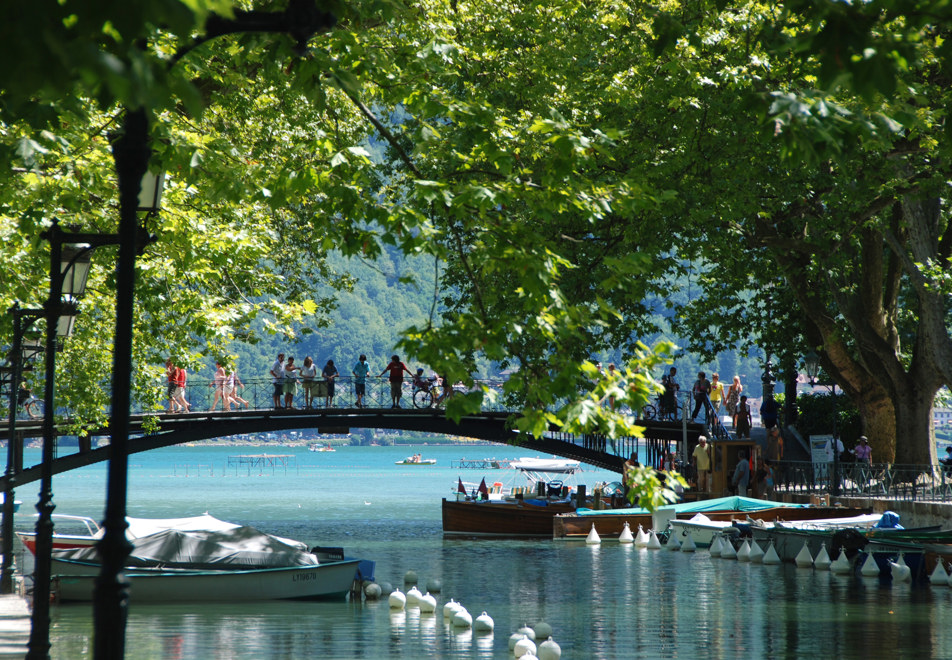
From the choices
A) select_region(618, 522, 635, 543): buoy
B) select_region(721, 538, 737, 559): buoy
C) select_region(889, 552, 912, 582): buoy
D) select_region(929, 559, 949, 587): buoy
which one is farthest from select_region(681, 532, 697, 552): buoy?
select_region(929, 559, 949, 587): buoy

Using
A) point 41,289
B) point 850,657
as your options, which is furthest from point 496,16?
point 850,657

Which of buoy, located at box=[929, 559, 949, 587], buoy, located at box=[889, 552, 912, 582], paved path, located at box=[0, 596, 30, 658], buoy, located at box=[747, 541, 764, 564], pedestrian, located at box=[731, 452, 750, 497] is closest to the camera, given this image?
paved path, located at box=[0, 596, 30, 658]

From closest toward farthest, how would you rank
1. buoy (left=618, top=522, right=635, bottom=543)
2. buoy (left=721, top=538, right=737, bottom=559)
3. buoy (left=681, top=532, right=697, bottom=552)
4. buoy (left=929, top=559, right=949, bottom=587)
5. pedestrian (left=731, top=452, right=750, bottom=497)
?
buoy (left=929, top=559, right=949, bottom=587) → buoy (left=721, top=538, right=737, bottom=559) → buoy (left=681, top=532, right=697, bottom=552) → buoy (left=618, top=522, right=635, bottom=543) → pedestrian (left=731, top=452, right=750, bottom=497)

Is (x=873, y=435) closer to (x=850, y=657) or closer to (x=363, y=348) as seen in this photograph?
(x=850, y=657)

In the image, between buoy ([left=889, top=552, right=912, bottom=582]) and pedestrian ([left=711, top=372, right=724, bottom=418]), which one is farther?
pedestrian ([left=711, top=372, right=724, bottom=418])

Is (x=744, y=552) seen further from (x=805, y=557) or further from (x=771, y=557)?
(x=805, y=557)

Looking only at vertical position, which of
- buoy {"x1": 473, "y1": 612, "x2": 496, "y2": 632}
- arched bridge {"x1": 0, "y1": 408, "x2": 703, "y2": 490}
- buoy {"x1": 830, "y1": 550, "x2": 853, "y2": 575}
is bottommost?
buoy {"x1": 473, "y1": 612, "x2": 496, "y2": 632}

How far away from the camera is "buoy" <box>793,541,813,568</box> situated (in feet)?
84.1

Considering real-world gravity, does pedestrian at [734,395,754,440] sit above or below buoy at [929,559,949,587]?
above

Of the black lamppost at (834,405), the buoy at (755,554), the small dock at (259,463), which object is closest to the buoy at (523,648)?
the buoy at (755,554)

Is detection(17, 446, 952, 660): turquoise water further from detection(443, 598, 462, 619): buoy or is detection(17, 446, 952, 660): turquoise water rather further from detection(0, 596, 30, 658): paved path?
detection(0, 596, 30, 658): paved path

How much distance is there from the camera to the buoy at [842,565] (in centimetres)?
2400

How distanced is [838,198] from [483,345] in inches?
657

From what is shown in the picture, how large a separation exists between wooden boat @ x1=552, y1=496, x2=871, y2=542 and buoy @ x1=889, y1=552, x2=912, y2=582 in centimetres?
550
